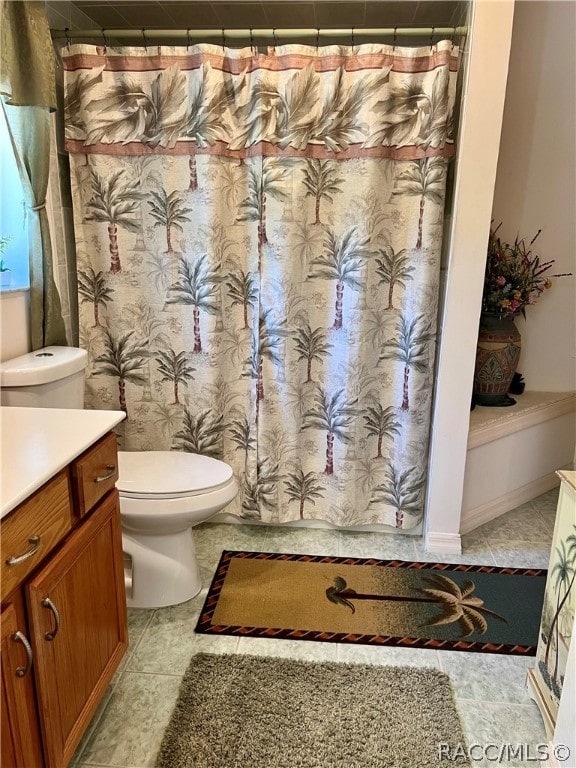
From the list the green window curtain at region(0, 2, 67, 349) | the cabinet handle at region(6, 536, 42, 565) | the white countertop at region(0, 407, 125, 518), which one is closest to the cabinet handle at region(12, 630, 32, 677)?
the cabinet handle at region(6, 536, 42, 565)

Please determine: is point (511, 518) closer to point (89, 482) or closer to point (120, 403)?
point (120, 403)

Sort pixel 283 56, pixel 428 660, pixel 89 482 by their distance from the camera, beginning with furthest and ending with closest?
pixel 283 56, pixel 428 660, pixel 89 482

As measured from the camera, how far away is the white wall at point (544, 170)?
2.58 meters

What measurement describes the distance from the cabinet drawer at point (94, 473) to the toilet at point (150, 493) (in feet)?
1.36

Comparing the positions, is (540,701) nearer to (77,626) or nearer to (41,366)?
(77,626)

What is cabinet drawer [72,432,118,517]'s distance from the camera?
4.08 ft

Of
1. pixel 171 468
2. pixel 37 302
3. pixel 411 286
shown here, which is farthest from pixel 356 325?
pixel 37 302

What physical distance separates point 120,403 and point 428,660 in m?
1.57

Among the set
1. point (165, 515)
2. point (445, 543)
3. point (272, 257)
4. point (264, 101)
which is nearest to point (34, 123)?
point (264, 101)

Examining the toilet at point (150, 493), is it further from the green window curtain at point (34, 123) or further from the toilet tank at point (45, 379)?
the green window curtain at point (34, 123)

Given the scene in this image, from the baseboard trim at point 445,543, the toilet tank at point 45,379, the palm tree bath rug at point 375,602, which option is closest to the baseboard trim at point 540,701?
the palm tree bath rug at point 375,602

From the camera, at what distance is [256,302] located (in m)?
2.28

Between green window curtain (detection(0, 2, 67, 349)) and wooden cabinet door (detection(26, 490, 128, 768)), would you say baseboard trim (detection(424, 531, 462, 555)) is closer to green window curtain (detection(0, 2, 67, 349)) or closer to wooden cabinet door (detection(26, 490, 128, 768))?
wooden cabinet door (detection(26, 490, 128, 768))

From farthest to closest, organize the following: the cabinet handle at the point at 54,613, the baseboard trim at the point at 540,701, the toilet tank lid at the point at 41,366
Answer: the toilet tank lid at the point at 41,366
the baseboard trim at the point at 540,701
the cabinet handle at the point at 54,613
